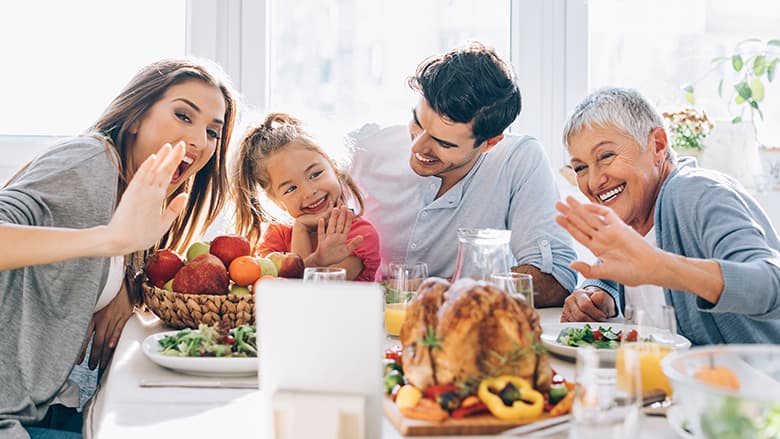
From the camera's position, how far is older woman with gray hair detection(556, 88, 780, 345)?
135cm

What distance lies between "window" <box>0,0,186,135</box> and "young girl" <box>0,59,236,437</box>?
1.37 metres

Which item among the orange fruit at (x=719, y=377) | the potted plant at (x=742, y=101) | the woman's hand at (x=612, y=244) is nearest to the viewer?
the orange fruit at (x=719, y=377)

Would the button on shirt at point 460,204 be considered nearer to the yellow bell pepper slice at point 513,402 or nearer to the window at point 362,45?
the window at point 362,45

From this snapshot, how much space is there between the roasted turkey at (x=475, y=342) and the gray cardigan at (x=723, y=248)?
20.5 inches

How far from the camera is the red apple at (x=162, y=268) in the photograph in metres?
1.72

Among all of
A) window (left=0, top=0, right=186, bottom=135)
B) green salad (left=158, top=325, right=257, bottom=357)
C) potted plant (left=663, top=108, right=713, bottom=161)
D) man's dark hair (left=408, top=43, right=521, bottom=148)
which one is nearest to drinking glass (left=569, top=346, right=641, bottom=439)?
green salad (left=158, top=325, right=257, bottom=357)

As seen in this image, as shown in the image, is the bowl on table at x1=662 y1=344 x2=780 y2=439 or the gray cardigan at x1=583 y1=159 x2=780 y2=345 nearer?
the bowl on table at x1=662 y1=344 x2=780 y2=439

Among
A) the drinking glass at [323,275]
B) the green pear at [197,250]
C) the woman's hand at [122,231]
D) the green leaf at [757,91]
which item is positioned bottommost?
the drinking glass at [323,275]

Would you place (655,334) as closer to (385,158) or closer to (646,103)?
(646,103)

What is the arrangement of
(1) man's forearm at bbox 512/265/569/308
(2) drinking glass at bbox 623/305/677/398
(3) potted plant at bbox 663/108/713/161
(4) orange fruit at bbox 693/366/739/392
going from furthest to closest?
(3) potted plant at bbox 663/108/713/161
(1) man's forearm at bbox 512/265/569/308
(2) drinking glass at bbox 623/305/677/398
(4) orange fruit at bbox 693/366/739/392

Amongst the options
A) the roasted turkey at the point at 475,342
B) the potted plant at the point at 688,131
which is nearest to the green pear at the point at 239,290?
the roasted turkey at the point at 475,342

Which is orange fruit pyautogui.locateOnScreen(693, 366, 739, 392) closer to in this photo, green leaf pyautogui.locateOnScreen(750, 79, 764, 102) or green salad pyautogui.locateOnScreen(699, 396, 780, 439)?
green salad pyautogui.locateOnScreen(699, 396, 780, 439)

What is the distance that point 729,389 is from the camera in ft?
2.74

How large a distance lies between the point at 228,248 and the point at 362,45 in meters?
1.85
